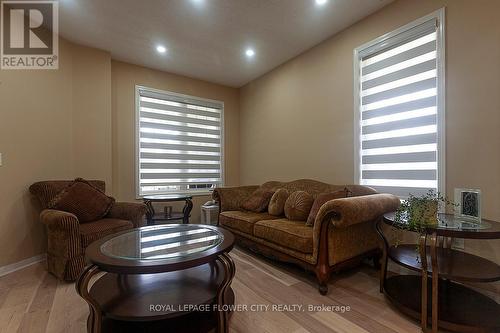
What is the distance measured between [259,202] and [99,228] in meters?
1.87

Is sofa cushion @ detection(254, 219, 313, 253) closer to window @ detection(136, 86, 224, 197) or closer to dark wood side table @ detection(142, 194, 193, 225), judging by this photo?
dark wood side table @ detection(142, 194, 193, 225)

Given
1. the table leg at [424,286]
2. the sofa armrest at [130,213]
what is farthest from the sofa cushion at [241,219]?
the table leg at [424,286]

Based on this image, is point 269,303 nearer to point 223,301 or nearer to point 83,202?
point 223,301

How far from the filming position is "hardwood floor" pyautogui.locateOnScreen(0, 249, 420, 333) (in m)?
1.59

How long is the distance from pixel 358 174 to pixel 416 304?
1.37 m

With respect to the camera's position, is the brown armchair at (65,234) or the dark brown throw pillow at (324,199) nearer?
the brown armchair at (65,234)

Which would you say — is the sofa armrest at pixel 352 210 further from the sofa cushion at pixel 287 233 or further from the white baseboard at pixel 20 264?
the white baseboard at pixel 20 264

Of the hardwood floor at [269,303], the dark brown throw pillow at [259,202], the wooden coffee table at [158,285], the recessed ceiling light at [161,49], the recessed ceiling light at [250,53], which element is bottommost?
the hardwood floor at [269,303]

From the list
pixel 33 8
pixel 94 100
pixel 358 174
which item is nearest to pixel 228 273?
pixel 358 174

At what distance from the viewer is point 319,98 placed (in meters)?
3.17

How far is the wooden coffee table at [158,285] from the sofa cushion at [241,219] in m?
0.92

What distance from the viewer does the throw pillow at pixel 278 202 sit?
300 cm

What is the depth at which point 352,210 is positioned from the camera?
1.88 m

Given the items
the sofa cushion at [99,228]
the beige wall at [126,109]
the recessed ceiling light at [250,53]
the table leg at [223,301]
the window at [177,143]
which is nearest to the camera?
the table leg at [223,301]
